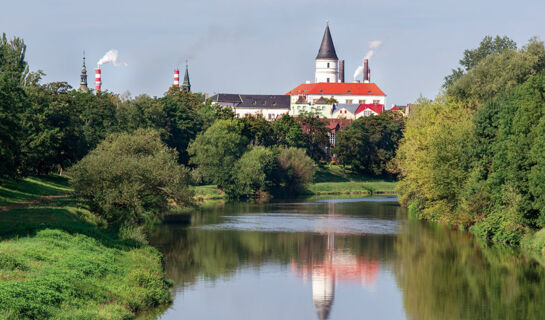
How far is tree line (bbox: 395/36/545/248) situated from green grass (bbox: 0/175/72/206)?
3215 cm

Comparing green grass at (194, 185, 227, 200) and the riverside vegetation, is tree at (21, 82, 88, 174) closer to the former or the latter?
the riverside vegetation

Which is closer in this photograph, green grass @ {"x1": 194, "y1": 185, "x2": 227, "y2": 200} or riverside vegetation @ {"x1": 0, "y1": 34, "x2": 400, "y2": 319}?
riverside vegetation @ {"x1": 0, "y1": 34, "x2": 400, "y2": 319}

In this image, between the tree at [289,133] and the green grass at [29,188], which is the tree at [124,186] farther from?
the tree at [289,133]

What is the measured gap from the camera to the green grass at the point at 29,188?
54.0 meters

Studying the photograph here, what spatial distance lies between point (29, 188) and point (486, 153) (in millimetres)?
36946

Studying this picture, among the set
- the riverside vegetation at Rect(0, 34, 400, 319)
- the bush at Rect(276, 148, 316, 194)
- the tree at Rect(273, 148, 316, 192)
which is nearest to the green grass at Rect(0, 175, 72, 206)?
the riverside vegetation at Rect(0, 34, 400, 319)

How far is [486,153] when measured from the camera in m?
54.7

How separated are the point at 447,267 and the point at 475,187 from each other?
1273 centimetres

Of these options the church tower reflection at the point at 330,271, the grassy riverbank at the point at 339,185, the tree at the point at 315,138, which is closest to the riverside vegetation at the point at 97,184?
the grassy riverbank at the point at 339,185

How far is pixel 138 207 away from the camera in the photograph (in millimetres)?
48688

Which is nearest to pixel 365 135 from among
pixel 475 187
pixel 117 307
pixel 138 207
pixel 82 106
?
pixel 82 106

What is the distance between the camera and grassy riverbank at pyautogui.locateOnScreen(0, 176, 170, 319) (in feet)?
81.5

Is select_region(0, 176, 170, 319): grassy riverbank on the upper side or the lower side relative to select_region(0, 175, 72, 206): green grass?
lower

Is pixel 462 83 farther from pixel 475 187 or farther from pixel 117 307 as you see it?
pixel 117 307
